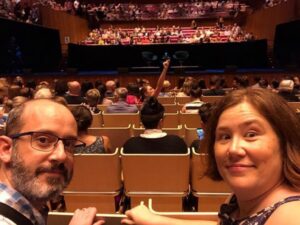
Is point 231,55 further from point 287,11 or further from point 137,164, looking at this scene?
point 137,164

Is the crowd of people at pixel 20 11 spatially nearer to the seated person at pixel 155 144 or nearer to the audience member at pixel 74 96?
the audience member at pixel 74 96

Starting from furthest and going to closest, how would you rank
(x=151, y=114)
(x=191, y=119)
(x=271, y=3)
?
(x=271, y=3) → (x=191, y=119) → (x=151, y=114)

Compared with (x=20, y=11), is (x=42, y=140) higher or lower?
lower

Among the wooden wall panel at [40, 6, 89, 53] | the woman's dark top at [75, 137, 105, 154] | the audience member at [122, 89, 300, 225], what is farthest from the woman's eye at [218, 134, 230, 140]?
the wooden wall panel at [40, 6, 89, 53]

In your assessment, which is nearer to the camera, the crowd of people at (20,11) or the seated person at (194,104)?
the seated person at (194,104)

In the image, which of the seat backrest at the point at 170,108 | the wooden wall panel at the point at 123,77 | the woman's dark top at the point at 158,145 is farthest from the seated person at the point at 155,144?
the wooden wall panel at the point at 123,77

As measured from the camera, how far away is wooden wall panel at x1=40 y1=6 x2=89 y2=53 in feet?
42.3

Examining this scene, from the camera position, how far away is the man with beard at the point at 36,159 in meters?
1.28

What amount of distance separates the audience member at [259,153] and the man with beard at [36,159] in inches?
21.8

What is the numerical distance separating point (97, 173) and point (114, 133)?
925mm

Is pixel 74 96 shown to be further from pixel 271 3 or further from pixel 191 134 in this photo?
pixel 271 3

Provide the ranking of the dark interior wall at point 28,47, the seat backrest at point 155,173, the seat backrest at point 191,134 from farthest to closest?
1. the dark interior wall at point 28,47
2. the seat backrest at point 191,134
3. the seat backrest at point 155,173

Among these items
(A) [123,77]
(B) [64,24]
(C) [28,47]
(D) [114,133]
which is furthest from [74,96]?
(B) [64,24]

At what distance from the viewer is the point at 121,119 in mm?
4555
